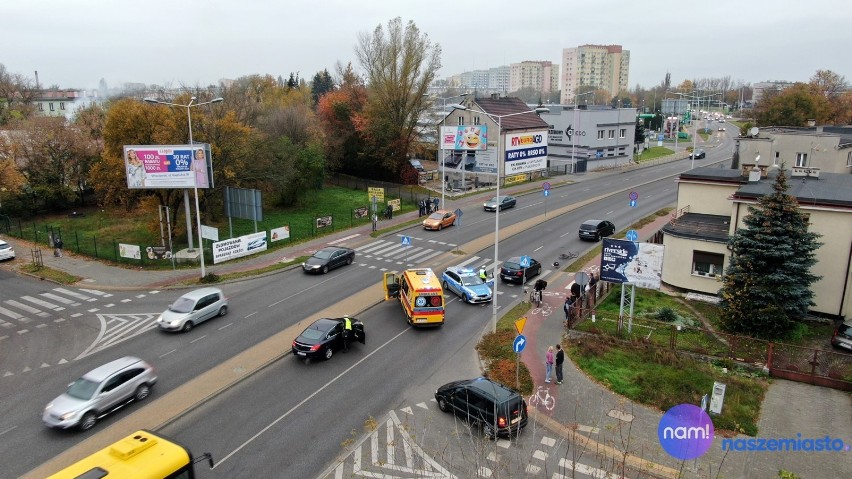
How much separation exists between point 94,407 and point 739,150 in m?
44.2

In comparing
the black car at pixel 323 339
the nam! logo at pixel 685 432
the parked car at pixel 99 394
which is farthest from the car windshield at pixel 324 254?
the nam! logo at pixel 685 432

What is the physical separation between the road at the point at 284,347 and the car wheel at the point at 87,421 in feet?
0.69

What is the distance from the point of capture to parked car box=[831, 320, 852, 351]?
20.6 meters

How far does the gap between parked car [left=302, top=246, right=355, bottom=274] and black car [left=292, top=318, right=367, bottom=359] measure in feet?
33.9

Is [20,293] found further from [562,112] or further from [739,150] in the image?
[562,112]

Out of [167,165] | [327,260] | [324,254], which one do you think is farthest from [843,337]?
[167,165]

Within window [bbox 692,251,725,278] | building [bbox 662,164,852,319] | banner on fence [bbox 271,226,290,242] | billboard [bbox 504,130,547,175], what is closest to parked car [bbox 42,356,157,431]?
banner on fence [bbox 271,226,290,242]

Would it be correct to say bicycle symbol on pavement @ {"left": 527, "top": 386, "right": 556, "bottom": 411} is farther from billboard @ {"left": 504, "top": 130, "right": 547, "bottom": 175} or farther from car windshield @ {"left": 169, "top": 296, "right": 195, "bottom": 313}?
billboard @ {"left": 504, "top": 130, "right": 547, "bottom": 175}

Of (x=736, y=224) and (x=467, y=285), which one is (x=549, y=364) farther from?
(x=736, y=224)

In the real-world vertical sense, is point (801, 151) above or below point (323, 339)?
above

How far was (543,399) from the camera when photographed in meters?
18.2

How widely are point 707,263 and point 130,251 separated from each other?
3340 cm

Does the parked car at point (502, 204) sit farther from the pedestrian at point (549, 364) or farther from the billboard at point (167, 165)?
the pedestrian at point (549, 364)

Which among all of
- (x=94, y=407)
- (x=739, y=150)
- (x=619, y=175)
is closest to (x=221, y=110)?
(x=94, y=407)
